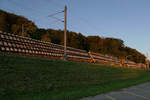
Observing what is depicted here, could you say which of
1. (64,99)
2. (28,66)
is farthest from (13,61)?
(64,99)

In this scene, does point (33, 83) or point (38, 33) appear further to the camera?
point (38, 33)

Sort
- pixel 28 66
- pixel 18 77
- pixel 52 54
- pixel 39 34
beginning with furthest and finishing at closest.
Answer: pixel 39 34, pixel 52 54, pixel 28 66, pixel 18 77

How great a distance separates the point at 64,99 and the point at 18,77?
8.81 ft

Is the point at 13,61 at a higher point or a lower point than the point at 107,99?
higher

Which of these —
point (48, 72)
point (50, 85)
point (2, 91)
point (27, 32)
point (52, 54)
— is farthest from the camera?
point (27, 32)

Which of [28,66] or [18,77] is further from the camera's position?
[28,66]

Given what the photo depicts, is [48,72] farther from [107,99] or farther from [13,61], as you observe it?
[107,99]

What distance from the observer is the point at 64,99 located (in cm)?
505

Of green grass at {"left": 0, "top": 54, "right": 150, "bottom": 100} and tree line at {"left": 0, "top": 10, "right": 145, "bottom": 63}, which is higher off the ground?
tree line at {"left": 0, "top": 10, "right": 145, "bottom": 63}

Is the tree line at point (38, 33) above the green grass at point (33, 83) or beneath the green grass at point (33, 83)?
above

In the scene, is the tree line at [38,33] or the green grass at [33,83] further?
the tree line at [38,33]

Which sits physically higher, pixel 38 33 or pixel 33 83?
pixel 38 33

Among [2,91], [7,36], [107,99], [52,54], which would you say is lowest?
[107,99]

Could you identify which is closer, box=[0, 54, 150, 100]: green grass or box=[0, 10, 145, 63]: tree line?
box=[0, 54, 150, 100]: green grass
